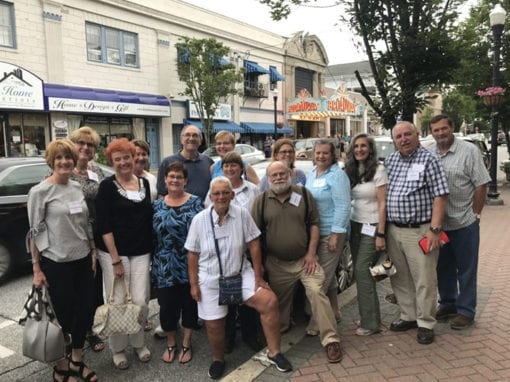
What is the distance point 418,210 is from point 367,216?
1.49 ft

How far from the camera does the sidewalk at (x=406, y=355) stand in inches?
126

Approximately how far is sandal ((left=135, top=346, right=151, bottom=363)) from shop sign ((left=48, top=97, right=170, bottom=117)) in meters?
15.0

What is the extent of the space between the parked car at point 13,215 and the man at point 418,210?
4.66 meters

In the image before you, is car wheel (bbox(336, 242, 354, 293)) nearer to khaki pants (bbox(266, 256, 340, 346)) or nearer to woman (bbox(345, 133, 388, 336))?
woman (bbox(345, 133, 388, 336))

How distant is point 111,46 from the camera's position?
1917cm

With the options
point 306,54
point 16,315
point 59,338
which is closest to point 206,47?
point 306,54

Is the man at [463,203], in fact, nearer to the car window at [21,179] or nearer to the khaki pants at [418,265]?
the khaki pants at [418,265]

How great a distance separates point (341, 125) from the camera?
40.8 m

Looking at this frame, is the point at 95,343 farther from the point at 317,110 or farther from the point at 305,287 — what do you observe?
the point at 317,110

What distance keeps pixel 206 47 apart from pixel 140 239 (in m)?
18.5

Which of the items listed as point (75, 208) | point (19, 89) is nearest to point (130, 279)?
point (75, 208)

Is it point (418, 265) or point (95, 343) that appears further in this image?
point (95, 343)

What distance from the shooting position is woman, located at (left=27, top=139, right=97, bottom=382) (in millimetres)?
3113

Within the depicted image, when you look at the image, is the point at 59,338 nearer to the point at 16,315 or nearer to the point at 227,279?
the point at 227,279
